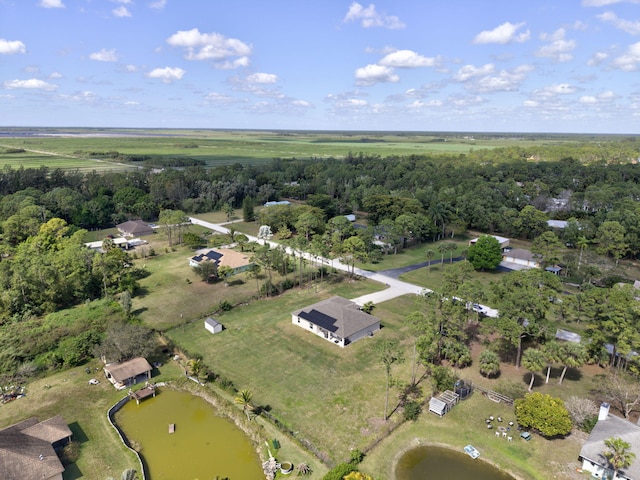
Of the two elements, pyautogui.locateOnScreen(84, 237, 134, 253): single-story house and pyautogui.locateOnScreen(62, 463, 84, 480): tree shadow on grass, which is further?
pyautogui.locateOnScreen(84, 237, 134, 253): single-story house

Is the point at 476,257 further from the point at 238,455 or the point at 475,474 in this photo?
the point at 238,455

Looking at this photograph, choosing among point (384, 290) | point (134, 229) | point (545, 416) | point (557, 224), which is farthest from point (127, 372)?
point (557, 224)

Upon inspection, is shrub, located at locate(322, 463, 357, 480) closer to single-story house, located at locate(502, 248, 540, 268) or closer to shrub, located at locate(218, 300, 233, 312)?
shrub, located at locate(218, 300, 233, 312)

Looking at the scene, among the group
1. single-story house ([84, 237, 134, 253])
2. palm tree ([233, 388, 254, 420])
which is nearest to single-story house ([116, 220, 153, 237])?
single-story house ([84, 237, 134, 253])

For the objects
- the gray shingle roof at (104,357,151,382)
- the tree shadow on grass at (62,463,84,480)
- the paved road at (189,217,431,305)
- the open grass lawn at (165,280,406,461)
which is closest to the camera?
the tree shadow on grass at (62,463,84,480)

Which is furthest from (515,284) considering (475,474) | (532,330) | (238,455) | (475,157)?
(475,157)

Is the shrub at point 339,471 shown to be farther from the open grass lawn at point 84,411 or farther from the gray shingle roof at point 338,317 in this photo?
the gray shingle roof at point 338,317
